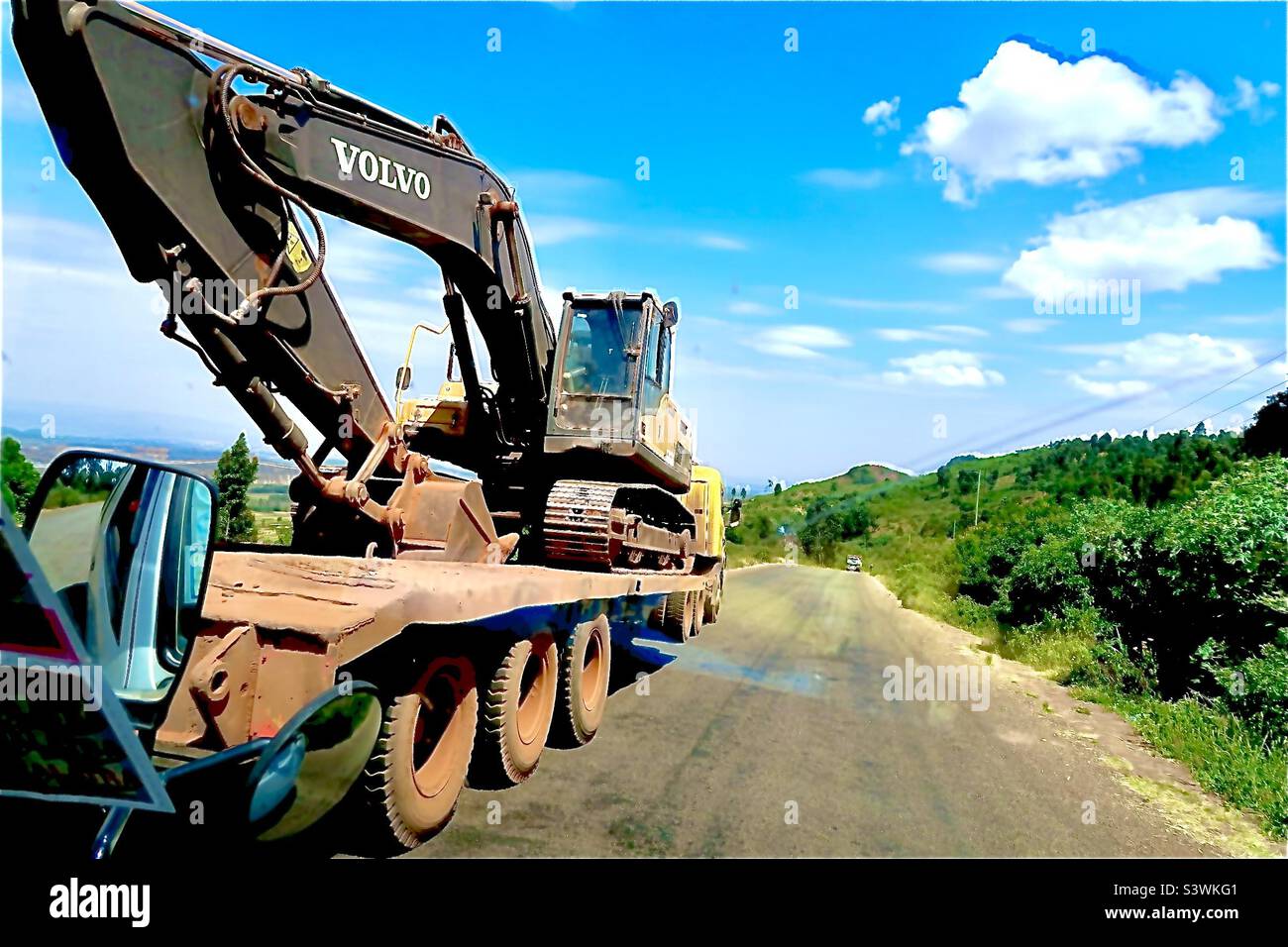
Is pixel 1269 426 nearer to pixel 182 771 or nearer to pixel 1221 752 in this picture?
pixel 1221 752

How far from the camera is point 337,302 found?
5.62m

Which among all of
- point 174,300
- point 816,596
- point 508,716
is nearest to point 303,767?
point 508,716

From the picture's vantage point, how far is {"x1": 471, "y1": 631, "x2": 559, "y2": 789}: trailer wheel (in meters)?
5.13

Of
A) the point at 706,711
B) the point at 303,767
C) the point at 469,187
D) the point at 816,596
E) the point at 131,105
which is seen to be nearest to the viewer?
the point at 303,767

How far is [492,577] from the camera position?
4980 millimetres

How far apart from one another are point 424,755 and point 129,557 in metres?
2.14

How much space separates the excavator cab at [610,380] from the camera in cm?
807

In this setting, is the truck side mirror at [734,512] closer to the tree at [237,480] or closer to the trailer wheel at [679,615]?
the trailer wheel at [679,615]

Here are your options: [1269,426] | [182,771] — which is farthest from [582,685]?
[1269,426]

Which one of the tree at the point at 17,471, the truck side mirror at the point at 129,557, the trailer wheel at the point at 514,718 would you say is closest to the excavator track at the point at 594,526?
the trailer wheel at the point at 514,718

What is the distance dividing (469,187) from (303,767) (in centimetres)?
470

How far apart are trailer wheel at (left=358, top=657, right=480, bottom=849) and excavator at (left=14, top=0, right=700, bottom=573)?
5.79ft
